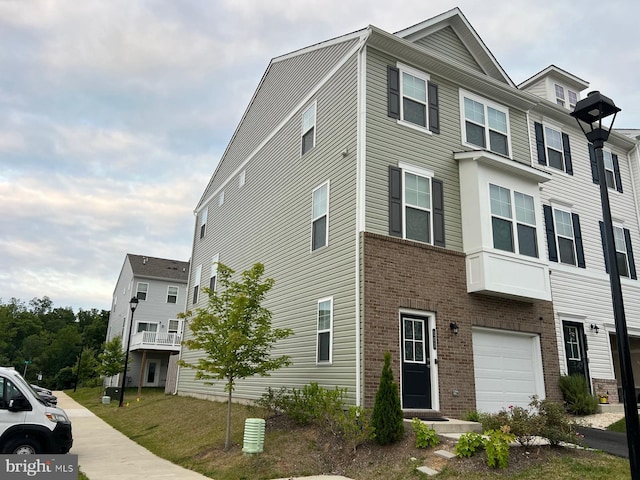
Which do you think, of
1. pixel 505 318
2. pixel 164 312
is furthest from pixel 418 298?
pixel 164 312

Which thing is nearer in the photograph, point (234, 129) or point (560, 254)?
point (560, 254)

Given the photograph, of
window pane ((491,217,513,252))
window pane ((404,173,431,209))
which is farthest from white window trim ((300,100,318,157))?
window pane ((491,217,513,252))

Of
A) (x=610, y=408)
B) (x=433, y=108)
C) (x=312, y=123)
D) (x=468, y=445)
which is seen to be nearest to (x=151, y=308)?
(x=312, y=123)

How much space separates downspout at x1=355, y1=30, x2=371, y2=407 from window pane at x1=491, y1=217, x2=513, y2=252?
3.81 meters

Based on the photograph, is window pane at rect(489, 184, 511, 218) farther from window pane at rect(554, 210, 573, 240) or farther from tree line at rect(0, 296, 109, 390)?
tree line at rect(0, 296, 109, 390)

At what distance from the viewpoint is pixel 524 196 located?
44.2ft

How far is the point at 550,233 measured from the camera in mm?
15391

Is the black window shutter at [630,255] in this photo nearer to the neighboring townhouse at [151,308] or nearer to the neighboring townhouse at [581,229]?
the neighboring townhouse at [581,229]

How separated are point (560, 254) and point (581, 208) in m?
2.40

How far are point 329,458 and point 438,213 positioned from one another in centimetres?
650

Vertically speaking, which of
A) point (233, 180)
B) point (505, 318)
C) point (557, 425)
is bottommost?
point (557, 425)

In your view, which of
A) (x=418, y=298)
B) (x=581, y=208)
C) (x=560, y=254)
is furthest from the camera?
(x=581, y=208)

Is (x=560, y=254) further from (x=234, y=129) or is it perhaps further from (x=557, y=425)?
(x=234, y=129)

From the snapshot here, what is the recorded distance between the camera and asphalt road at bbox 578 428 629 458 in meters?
8.75
